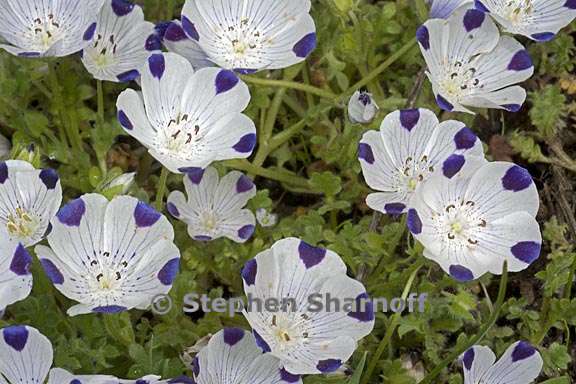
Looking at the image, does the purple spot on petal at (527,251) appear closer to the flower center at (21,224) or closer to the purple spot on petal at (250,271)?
the purple spot on petal at (250,271)

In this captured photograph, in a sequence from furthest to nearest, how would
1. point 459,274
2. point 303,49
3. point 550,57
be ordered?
1. point 550,57
2. point 303,49
3. point 459,274

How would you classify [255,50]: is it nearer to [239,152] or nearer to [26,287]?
[239,152]

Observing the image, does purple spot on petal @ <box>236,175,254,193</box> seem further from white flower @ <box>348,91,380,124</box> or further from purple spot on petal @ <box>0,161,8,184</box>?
purple spot on petal @ <box>0,161,8,184</box>

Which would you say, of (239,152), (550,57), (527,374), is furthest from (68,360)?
(550,57)

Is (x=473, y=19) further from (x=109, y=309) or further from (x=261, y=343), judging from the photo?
(x=109, y=309)

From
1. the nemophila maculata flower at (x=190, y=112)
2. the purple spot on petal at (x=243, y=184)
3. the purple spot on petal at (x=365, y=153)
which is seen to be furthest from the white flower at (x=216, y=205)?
the purple spot on petal at (x=365, y=153)

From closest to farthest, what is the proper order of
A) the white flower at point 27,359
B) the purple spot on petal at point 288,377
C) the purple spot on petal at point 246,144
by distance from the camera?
1. the white flower at point 27,359
2. the purple spot on petal at point 288,377
3. the purple spot on petal at point 246,144
